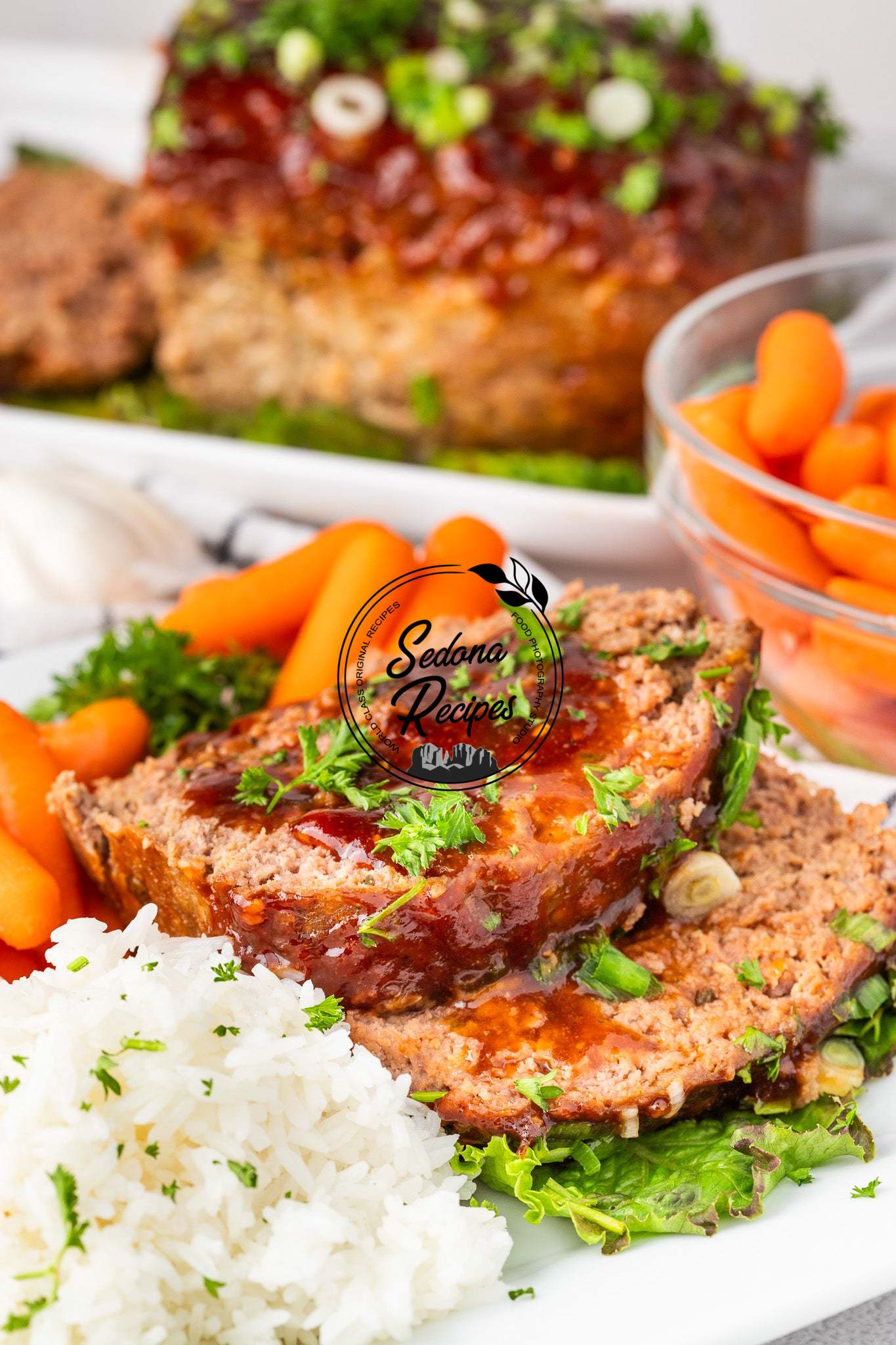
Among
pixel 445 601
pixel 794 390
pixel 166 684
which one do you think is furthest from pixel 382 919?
pixel 794 390

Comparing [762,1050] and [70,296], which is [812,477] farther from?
[70,296]

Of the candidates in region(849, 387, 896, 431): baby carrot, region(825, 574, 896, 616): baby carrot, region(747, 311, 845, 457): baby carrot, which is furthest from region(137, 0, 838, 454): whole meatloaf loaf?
region(825, 574, 896, 616): baby carrot

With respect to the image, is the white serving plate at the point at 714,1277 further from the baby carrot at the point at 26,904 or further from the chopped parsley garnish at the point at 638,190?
the chopped parsley garnish at the point at 638,190

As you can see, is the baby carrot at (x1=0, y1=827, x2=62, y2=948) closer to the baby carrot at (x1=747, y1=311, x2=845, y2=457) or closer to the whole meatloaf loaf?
the baby carrot at (x1=747, y1=311, x2=845, y2=457)

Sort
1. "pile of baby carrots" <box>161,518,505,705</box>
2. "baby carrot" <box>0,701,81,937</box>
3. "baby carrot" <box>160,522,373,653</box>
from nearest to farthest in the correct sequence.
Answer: "baby carrot" <box>0,701,81,937</box> < "pile of baby carrots" <box>161,518,505,705</box> < "baby carrot" <box>160,522,373,653</box>

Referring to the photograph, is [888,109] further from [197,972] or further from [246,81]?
[197,972]
